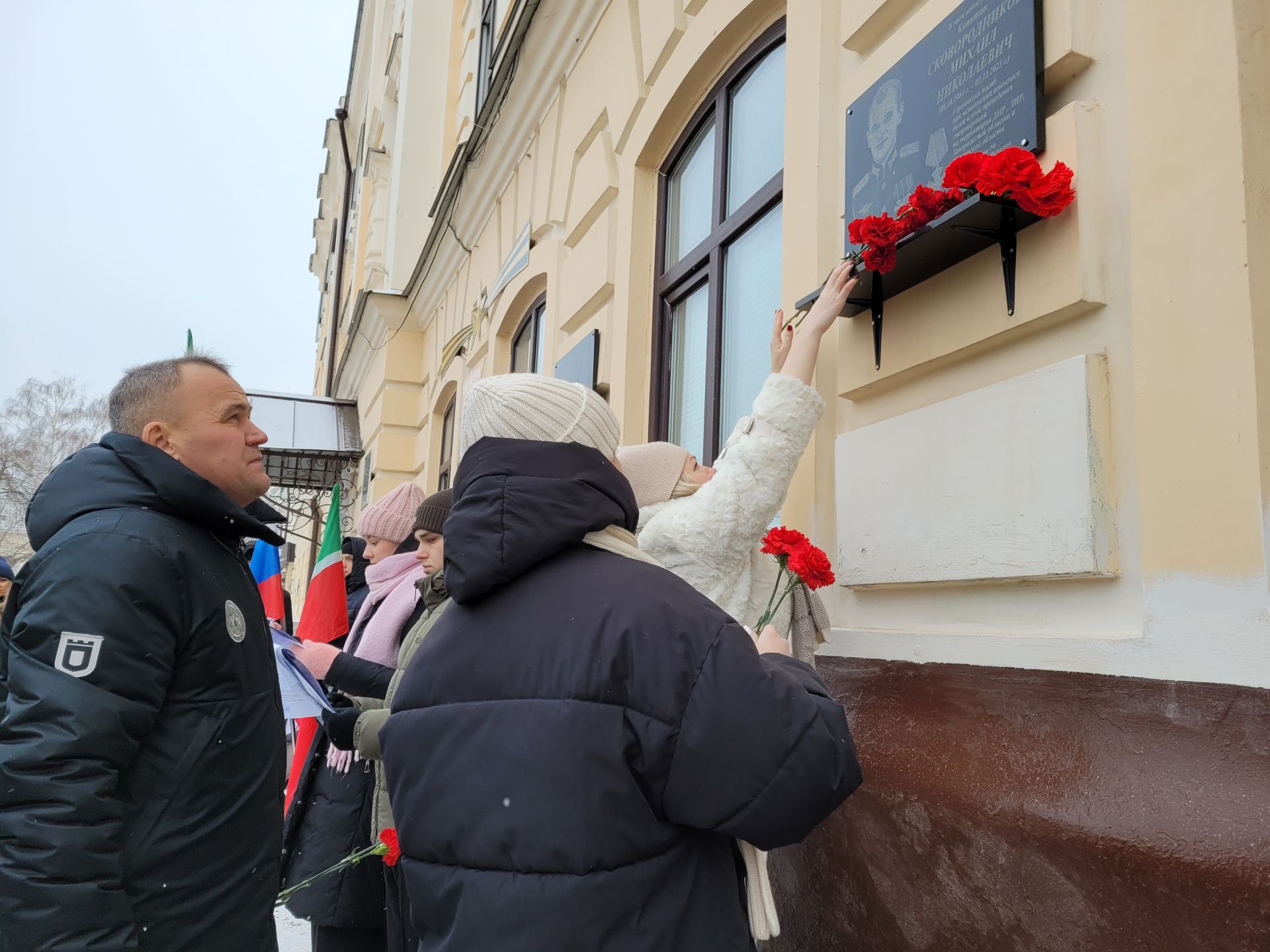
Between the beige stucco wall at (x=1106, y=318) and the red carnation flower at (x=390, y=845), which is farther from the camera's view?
the red carnation flower at (x=390, y=845)

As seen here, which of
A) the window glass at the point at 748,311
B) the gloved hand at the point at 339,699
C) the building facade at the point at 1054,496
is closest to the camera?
the building facade at the point at 1054,496

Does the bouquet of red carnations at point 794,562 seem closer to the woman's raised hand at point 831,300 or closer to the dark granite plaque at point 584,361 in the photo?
the woman's raised hand at point 831,300

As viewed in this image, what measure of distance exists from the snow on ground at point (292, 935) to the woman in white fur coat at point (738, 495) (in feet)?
10.4

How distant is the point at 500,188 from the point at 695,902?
21.9 feet

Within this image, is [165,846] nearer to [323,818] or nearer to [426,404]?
[323,818]

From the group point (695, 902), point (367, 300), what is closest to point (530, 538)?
point (695, 902)

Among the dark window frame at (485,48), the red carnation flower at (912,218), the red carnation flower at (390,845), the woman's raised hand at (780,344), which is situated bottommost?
the red carnation flower at (390,845)

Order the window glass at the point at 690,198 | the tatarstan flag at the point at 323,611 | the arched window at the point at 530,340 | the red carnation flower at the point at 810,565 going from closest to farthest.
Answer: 1. the red carnation flower at the point at 810,565
2. the tatarstan flag at the point at 323,611
3. the window glass at the point at 690,198
4. the arched window at the point at 530,340

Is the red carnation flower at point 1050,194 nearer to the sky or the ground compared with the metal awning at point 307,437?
nearer to the ground

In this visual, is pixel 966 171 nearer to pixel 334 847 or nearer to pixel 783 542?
pixel 783 542

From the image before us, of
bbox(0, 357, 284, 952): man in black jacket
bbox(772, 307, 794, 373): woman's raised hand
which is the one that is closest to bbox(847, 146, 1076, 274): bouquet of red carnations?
bbox(772, 307, 794, 373): woman's raised hand

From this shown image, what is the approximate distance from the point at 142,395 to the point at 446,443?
296 inches

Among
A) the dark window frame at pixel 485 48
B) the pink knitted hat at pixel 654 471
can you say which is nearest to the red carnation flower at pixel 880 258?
the pink knitted hat at pixel 654 471

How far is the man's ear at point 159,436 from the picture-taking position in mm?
2051
